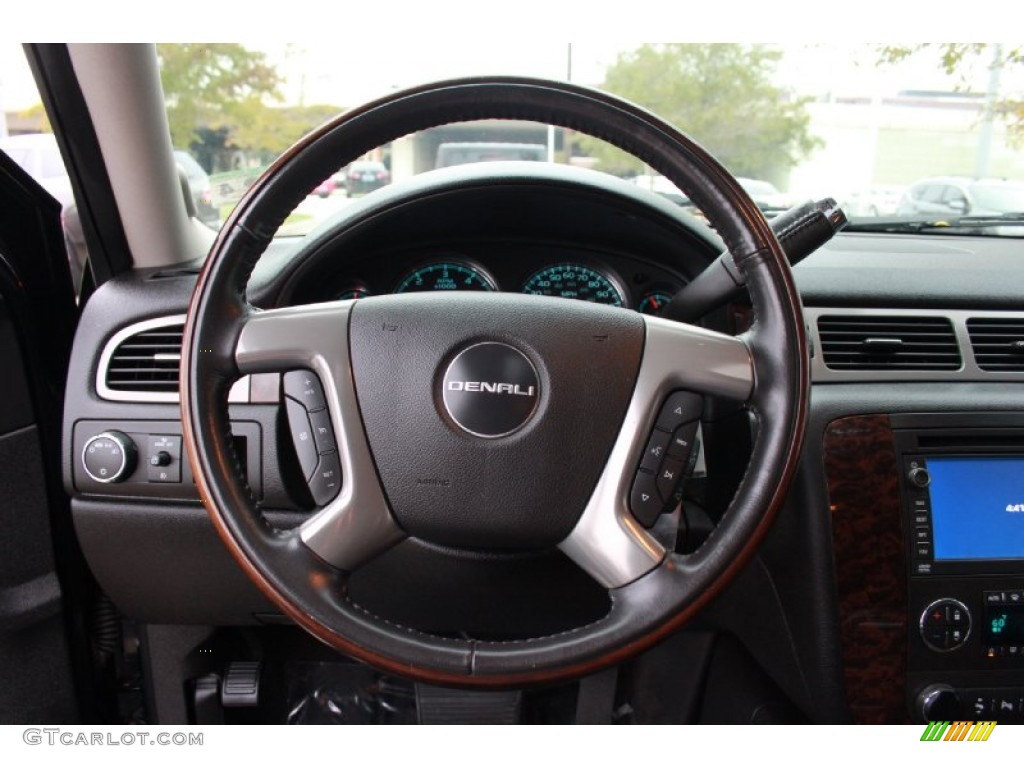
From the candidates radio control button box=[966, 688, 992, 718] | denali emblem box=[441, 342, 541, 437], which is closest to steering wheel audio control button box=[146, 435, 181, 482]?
denali emblem box=[441, 342, 541, 437]

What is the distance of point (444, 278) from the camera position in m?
1.47

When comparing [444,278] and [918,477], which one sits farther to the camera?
[444,278]

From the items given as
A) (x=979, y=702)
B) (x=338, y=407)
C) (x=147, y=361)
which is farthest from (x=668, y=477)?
(x=147, y=361)

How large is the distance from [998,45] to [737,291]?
0.96 meters

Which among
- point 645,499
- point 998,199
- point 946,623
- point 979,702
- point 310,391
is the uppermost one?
point 998,199

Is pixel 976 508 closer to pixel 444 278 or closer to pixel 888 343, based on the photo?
pixel 888 343

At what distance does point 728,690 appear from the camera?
160 centimetres

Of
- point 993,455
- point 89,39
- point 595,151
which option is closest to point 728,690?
point 993,455

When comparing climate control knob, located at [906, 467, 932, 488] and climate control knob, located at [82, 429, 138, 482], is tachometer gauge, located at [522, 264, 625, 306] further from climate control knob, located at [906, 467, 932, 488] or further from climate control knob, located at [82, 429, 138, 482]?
climate control knob, located at [82, 429, 138, 482]

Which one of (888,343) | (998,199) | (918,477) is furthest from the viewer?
(998,199)

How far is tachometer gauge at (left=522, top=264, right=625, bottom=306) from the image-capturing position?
1486mm

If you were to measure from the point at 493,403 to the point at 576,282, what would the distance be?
582mm

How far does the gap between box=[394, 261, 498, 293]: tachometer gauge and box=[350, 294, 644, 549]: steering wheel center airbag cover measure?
471 mm

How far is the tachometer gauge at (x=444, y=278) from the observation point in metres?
1.46
